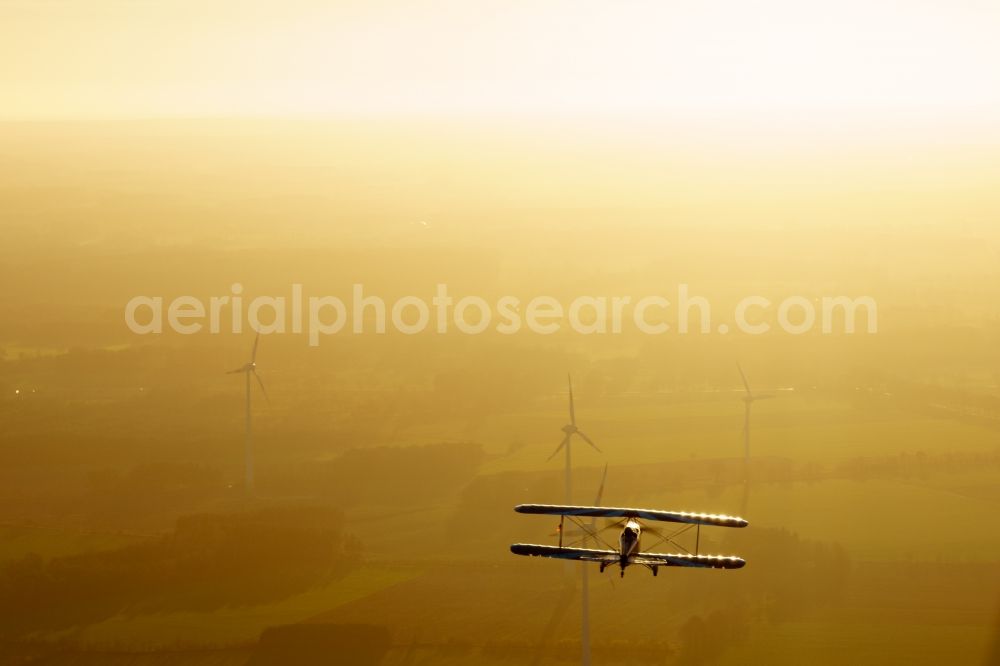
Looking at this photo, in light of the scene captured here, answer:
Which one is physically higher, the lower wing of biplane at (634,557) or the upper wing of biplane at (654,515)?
the upper wing of biplane at (654,515)

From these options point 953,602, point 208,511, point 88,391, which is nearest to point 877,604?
point 953,602

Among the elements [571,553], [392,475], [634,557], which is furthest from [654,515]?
[392,475]

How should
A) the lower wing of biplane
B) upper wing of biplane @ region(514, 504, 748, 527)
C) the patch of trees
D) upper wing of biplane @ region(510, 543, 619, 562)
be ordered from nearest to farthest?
the lower wing of biplane → upper wing of biplane @ region(510, 543, 619, 562) → upper wing of biplane @ region(514, 504, 748, 527) → the patch of trees

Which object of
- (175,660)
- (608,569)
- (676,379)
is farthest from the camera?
(676,379)

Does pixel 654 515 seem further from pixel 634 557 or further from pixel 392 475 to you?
pixel 392 475

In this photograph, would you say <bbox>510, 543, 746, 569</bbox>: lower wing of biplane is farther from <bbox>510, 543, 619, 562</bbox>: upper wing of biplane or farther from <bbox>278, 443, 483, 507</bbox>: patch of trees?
<bbox>278, 443, 483, 507</bbox>: patch of trees

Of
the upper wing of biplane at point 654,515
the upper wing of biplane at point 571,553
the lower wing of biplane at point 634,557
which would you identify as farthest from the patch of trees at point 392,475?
the lower wing of biplane at point 634,557

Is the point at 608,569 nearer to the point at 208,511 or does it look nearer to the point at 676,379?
the point at 208,511

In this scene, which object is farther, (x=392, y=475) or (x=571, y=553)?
(x=392, y=475)

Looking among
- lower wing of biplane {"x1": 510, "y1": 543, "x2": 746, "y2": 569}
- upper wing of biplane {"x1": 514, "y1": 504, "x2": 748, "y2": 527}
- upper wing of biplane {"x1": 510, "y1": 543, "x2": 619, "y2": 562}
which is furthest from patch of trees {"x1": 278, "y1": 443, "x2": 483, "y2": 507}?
lower wing of biplane {"x1": 510, "y1": 543, "x2": 746, "y2": 569}

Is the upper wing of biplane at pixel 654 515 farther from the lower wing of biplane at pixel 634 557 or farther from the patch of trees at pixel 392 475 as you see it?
the patch of trees at pixel 392 475

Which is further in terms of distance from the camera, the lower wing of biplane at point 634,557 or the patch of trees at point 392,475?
the patch of trees at point 392,475
